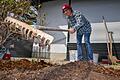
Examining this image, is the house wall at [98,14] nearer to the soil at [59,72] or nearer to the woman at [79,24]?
the woman at [79,24]

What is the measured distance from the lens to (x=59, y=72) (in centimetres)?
529

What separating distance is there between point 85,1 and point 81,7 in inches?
11.3

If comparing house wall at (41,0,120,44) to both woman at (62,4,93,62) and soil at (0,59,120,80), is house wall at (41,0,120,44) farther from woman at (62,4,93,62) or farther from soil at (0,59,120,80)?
soil at (0,59,120,80)

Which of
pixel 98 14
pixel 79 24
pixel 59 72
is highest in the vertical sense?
pixel 98 14

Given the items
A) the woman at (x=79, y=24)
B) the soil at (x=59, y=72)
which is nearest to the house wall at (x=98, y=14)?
the woman at (x=79, y=24)

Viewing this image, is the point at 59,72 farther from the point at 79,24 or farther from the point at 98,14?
the point at 98,14

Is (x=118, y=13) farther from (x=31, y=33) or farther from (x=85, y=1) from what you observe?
(x=31, y=33)

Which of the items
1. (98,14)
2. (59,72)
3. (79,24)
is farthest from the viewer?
(98,14)

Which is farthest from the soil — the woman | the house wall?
the house wall

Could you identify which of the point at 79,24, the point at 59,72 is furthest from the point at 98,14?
the point at 59,72

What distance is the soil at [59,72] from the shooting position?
5074 mm

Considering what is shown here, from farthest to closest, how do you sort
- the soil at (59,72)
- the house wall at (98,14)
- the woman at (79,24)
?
the house wall at (98,14), the woman at (79,24), the soil at (59,72)

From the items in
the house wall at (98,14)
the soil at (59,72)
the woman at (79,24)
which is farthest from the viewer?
the house wall at (98,14)

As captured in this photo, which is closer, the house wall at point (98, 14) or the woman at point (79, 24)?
the woman at point (79, 24)
